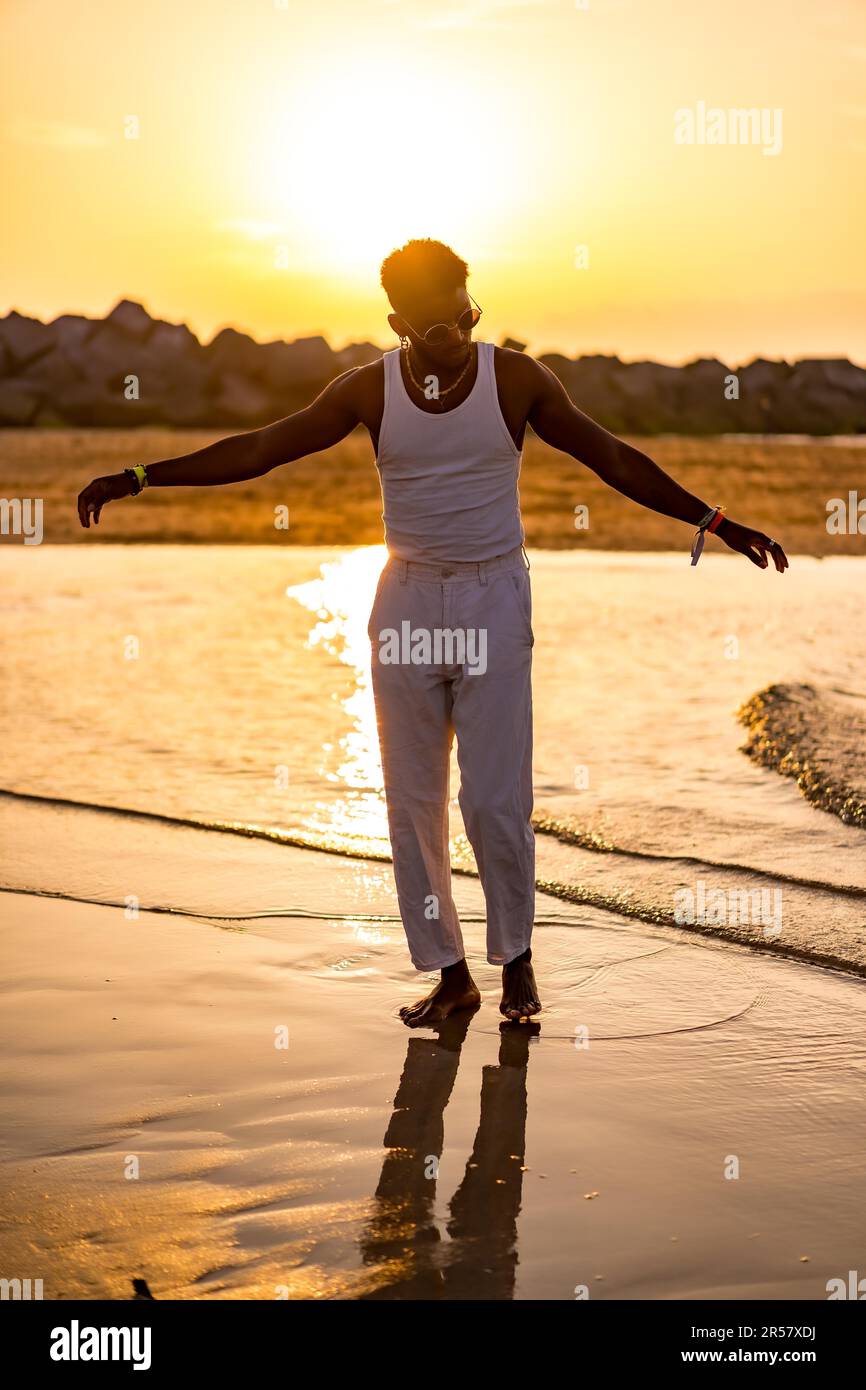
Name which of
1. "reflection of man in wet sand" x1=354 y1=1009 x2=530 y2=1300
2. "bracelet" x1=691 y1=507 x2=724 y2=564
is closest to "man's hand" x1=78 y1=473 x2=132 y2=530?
"bracelet" x1=691 y1=507 x2=724 y2=564

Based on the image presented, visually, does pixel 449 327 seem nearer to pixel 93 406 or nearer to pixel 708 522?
pixel 708 522

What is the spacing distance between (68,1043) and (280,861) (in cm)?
176

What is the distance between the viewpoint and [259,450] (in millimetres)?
3879

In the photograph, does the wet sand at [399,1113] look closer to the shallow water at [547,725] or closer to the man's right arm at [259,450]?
the shallow water at [547,725]

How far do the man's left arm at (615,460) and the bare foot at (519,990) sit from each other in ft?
3.86

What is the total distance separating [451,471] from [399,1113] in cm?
149

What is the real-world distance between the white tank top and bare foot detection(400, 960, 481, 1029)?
1.09 meters

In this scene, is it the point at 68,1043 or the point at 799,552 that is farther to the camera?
the point at 799,552

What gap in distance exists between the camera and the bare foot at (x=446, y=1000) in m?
3.88

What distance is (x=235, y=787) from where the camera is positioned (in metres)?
6.42

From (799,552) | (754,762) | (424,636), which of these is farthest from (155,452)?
(424,636)

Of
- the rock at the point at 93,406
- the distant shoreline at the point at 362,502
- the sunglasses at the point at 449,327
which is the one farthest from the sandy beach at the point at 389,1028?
the rock at the point at 93,406

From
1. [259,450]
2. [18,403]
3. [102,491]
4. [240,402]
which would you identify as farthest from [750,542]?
[18,403]
